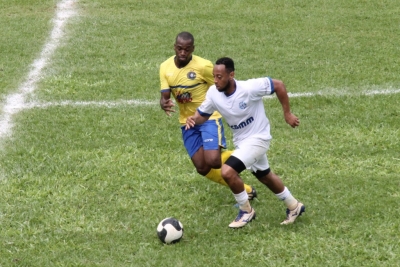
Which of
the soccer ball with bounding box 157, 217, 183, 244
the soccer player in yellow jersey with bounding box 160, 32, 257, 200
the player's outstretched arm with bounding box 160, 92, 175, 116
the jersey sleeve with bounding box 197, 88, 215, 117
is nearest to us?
the soccer ball with bounding box 157, 217, 183, 244

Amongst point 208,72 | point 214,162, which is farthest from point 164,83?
point 214,162

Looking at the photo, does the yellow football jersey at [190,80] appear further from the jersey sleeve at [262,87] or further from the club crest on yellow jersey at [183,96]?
the jersey sleeve at [262,87]

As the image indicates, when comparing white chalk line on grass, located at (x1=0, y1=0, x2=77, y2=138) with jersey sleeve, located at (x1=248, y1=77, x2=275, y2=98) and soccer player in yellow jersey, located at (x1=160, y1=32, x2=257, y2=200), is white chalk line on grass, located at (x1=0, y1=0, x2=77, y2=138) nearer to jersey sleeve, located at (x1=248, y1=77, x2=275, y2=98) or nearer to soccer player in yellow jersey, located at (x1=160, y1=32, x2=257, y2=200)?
soccer player in yellow jersey, located at (x1=160, y1=32, x2=257, y2=200)

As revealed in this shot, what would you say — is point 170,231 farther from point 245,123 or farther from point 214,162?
point 245,123

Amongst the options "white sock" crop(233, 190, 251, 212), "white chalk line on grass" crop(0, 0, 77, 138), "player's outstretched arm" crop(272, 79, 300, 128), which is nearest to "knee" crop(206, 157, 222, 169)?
"white sock" crop(233, 190, 251, 212)

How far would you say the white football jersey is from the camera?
26.1 feet

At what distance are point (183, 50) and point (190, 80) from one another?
37 cm

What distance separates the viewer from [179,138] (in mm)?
10734

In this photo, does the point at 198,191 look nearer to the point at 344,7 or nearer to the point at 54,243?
the point at 54,243

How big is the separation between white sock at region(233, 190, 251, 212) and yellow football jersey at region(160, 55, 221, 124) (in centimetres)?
127

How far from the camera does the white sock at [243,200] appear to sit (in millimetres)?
8070

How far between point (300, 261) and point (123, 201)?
8.01 ft

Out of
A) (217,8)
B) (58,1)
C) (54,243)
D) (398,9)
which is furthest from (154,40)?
(54,243)

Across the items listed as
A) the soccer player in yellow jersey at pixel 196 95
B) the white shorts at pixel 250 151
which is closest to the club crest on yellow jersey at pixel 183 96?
the soccer player in yellow jersey at pixel 196 95
